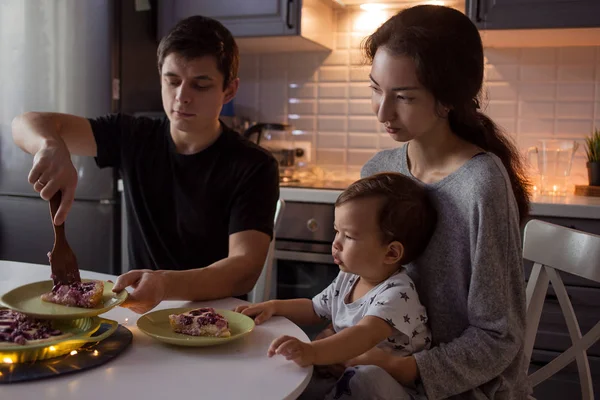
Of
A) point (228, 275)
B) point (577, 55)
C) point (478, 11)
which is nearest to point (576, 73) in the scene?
point (577, 55)

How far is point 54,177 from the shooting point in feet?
4.10

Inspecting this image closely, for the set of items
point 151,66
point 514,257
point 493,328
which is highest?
point 151,66

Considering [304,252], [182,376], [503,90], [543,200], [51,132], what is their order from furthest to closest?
[503,90] < [304,252] < [543,200] < [51,132] < [182,376]

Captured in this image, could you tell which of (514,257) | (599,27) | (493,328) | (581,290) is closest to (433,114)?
Result: (514,257)

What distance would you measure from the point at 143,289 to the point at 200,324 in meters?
0.17

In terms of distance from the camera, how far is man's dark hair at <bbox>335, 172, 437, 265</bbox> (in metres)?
1.27

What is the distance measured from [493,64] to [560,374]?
1.31 meters

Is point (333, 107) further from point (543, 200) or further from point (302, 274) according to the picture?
point (543, 200)

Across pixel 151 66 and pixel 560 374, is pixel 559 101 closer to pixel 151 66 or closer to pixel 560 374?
pixel 560 374

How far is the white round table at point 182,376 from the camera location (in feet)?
2.91

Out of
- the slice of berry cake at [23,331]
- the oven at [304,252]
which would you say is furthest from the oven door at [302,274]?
the slice of berry cake at [23,331]

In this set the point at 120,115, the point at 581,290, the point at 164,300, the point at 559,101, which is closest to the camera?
the point at 164,300

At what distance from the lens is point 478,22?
254cm

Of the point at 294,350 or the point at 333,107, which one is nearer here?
the point at 294,350
